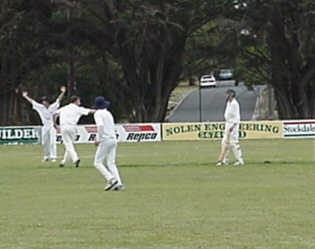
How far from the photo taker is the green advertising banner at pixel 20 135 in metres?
44.2

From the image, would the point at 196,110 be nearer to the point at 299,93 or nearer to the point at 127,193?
the point at 299,93

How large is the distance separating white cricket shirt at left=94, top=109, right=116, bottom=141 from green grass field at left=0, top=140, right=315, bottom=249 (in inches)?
45.6

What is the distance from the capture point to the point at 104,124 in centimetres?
1809

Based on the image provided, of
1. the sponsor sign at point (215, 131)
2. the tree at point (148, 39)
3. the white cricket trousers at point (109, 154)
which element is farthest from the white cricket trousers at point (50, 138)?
the tree at point (148, 39)

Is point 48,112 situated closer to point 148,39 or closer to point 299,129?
point 299,129

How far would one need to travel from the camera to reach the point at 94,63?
6297 cm

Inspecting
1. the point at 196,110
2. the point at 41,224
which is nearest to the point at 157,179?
the point at 41,224

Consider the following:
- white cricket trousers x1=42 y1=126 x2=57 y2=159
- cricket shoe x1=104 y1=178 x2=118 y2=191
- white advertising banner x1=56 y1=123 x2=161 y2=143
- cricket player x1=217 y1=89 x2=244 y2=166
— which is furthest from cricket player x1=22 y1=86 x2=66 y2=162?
white advertising banner x1=56 y1=123 x2=161 y2=143

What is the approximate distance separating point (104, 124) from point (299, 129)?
28403mm

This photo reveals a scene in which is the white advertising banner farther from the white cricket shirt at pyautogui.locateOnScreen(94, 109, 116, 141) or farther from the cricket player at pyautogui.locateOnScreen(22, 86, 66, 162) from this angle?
the white cricket shirt at pyautogui.locateOnScreen(94, 109, 116, 141)

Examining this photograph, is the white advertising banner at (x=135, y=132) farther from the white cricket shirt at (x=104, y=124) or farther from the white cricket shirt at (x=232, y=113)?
the white cricket shirt at (x=104, y=124)

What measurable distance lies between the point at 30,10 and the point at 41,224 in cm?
4423

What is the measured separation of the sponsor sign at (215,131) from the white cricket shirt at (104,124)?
87.8 ft

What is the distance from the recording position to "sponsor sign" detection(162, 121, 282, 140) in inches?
1763
